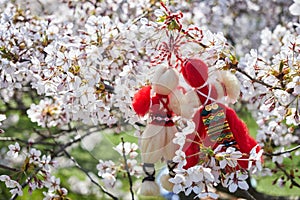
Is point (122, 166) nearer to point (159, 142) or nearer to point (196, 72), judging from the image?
point (159, 142)

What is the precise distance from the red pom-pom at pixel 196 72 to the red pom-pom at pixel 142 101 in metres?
0.10

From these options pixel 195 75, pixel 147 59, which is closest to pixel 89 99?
pixel 195 75

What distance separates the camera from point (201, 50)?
120 centimetres

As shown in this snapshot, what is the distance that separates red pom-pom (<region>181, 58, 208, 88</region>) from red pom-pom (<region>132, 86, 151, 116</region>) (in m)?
0.10

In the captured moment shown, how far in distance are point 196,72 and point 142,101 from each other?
15cm

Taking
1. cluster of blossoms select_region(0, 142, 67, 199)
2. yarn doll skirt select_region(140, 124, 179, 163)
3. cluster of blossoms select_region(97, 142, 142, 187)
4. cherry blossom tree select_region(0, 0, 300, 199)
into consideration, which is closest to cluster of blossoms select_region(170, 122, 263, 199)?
cherry blossom tree select_region(0, 0, 300, 199)

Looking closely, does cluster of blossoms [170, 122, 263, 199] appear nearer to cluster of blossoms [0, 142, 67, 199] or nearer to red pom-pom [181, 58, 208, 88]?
red pom-pom [181, 58, 208, 88]

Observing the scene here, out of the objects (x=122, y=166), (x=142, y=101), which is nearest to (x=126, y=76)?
(x=142, y=101)

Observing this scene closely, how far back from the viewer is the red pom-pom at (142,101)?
1.21 meters

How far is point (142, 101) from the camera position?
3.97ft

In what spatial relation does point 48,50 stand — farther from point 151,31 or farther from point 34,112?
point 34,112

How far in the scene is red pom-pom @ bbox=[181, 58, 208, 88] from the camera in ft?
3.94

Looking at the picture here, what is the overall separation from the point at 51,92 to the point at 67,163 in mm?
2078

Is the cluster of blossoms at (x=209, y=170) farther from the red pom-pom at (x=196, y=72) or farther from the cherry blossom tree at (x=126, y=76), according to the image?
the red pom-pom at (x=196, y=72)
